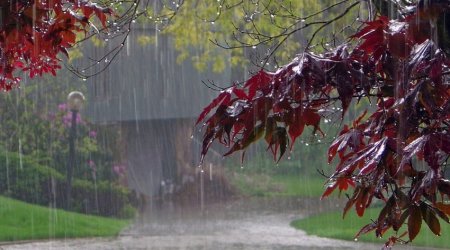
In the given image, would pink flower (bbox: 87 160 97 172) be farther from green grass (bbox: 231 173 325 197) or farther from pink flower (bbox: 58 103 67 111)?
green grass (bbox: 231 173 325 197)

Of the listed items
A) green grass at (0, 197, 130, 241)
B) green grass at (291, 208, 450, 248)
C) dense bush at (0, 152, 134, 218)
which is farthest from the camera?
dense bush at (0, 152, 134, 218)

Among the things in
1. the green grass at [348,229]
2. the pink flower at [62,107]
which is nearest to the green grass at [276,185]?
the green grass at [348,229]

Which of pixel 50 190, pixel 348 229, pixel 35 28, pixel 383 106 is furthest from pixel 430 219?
pixel 50 190

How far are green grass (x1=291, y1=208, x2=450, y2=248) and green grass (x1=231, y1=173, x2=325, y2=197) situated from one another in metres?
2.90

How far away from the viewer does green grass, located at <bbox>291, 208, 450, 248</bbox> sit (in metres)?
11.9

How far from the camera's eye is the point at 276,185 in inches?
802

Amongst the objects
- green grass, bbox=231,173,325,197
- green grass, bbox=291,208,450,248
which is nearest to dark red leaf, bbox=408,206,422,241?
green grass, bbox=291,208,450,248

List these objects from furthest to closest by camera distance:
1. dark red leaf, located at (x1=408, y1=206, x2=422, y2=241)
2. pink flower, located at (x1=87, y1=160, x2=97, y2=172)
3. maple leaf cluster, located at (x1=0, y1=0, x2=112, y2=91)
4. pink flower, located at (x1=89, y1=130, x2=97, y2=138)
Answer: pink flower, located at (x1=89, y1=130, x2=97, y2=138) → pink flower, located at (x1=87, y1=160, x2=97, y2=172) → maple leaf cluster, located at (x1=0, y1=0, x2=112, y2=91) → dark red leaf, located at (x1=408, y1=206, x2=422, y2=241)

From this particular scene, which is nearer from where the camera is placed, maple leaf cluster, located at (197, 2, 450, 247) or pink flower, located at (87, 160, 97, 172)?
maple leaf cluster, located at (197, 2, 450, 247)

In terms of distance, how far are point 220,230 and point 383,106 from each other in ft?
34.2

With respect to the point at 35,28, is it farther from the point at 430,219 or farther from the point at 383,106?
the point at 430,219

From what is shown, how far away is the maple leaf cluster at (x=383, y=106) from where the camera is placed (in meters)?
2.51

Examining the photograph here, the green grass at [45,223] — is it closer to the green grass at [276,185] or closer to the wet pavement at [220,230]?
the wet pavement at [220,230]

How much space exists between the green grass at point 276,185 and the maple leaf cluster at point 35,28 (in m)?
15.2
